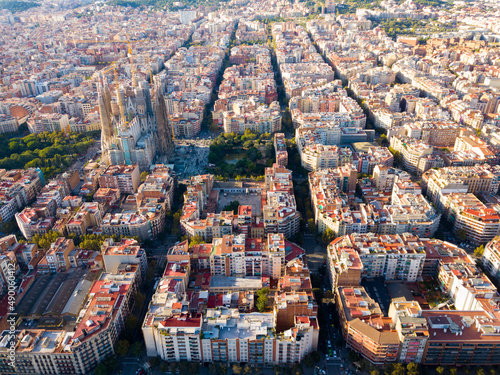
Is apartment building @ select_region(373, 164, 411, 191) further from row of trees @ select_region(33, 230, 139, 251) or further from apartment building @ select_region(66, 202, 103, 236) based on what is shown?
apartment building @ select_region(66, 202, 103, 236)

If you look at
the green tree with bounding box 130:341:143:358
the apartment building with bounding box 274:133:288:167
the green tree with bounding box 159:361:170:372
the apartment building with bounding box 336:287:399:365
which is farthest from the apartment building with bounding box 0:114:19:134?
the apartment building with bounding box 336:287:399:365

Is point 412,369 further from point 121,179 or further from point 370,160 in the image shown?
point 121,179

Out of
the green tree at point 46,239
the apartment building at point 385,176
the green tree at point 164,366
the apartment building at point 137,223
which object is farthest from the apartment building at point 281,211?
the green tree at point 46,239

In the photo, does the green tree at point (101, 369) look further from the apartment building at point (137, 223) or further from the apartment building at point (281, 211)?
the apartment building at point (281, 211)

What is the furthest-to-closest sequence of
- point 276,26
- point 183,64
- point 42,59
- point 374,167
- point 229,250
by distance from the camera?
point 276,26 < point 42,59 < point 183,64 < point 374,167 < point 229,250

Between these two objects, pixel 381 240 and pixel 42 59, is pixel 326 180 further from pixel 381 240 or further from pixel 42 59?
pixel 42 59

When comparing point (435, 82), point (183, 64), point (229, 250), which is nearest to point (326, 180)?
point (229, 250)

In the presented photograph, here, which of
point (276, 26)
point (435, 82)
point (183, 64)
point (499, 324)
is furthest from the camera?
→ point (276, 26)
